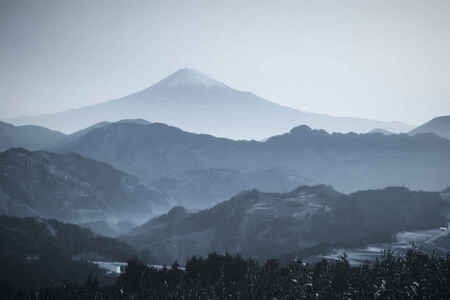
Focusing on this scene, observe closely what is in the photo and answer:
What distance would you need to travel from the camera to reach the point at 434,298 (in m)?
200

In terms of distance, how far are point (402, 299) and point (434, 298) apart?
1237cm

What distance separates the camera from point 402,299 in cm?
19888
